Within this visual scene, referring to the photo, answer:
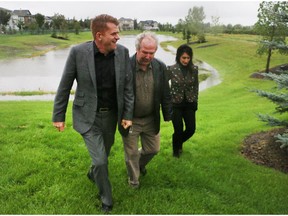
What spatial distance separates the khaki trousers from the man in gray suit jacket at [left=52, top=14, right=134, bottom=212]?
0.44 metres

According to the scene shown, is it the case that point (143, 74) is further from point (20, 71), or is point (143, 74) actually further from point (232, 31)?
point (232, 31)

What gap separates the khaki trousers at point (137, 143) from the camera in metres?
4.70

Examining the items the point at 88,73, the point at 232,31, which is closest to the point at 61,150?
the point at 88,73

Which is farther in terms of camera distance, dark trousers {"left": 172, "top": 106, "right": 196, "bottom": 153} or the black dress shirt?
dark trousers {"left": 172, "top": 106, "right": 196, "bottom": 153}

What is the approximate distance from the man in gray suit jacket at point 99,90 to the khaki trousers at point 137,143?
44 centimetres

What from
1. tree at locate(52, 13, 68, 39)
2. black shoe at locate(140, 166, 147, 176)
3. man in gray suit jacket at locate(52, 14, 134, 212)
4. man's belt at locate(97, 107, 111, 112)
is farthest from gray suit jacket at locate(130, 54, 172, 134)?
tree at locate(52, 13, 68, 39)

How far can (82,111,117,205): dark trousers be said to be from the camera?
4023mm

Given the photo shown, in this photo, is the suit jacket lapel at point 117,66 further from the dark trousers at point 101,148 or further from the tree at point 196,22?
the tree at point 196,22

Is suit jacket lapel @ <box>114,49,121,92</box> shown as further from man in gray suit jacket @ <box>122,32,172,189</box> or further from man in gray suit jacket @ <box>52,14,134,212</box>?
man in gray suit jacket @ <box>122,32,172,189</box>

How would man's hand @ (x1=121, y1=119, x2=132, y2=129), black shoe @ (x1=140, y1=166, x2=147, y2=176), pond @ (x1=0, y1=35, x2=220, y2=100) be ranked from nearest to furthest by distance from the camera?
1. man's hand @ (x1=121, y1=119, x2=132, y2=129)
2. black shoe @ (x1=140, y1=166, x2=147, y2=176)
3. pond @ (x1=0, y1=35, x2=220, y2=100)

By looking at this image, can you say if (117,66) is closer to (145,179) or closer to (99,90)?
(99,90)

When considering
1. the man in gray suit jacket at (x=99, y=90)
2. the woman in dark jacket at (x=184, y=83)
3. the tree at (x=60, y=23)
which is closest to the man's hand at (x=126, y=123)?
the man in gray suit jacket at (x=99, y=90)

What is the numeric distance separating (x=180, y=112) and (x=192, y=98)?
1.11ft

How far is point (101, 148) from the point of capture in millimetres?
4082
